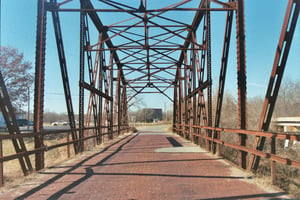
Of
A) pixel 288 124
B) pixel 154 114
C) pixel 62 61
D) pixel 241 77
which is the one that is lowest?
pixel 288 124

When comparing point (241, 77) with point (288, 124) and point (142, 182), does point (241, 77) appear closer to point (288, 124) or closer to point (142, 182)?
point (142, 182)

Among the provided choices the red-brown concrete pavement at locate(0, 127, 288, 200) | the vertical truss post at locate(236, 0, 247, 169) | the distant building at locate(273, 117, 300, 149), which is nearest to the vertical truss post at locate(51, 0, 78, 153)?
the red-brown concrete pavement at locate(0, 127, 288, 200)

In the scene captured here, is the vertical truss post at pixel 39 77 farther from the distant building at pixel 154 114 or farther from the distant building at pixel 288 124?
the distant building at pixel 154 114

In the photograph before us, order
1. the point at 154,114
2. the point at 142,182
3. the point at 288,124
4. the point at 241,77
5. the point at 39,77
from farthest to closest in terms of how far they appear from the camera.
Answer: the point at 154,114, the point at 288,124, the point at 39,77, the point at 241,77, the point at 142,182

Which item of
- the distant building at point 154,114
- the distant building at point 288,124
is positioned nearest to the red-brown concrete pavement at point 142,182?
the distant building at point 288,124

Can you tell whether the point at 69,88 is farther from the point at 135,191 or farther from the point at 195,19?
the point at 195,19

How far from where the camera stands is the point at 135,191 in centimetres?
538

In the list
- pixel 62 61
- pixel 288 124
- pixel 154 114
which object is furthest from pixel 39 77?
pixel 154 114

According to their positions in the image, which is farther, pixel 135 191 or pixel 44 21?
pixel 44 21

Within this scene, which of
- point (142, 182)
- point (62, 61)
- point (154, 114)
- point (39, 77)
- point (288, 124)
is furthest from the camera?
point (154, 114)

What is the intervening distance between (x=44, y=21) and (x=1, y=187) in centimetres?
536

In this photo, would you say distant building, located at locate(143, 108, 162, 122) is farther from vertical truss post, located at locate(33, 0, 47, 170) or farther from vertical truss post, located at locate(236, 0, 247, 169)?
vertical truss post, located at locate(236, 0, 247, 169)

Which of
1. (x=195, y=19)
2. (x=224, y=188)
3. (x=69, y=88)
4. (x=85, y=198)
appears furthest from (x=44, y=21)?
(x=195, y=19)

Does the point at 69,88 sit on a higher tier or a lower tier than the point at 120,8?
lower
